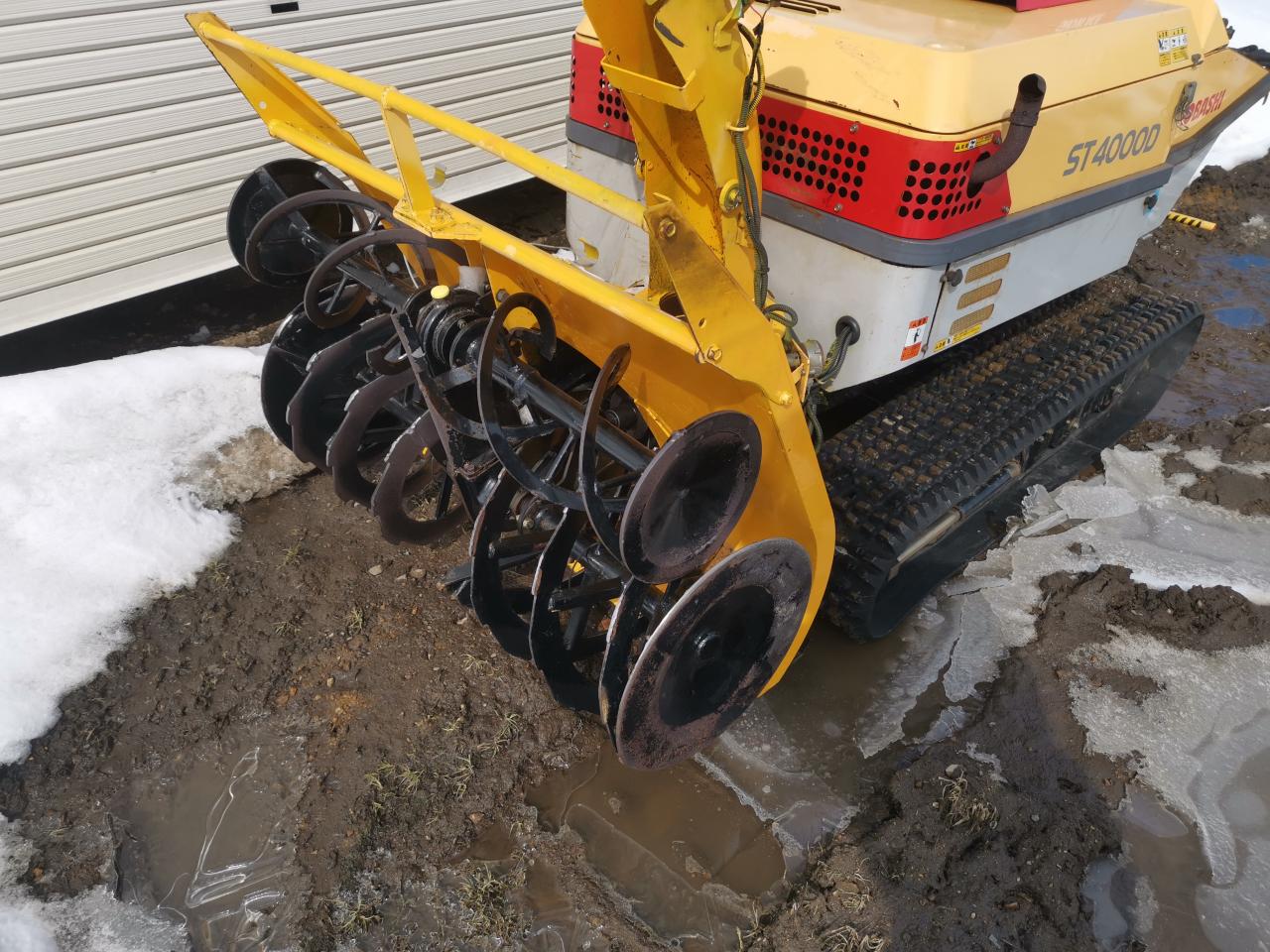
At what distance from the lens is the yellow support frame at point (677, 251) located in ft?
6.61

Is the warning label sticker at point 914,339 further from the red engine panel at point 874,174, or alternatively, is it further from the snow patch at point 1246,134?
the snow patch at point 1246,134

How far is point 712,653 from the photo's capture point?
2332mm

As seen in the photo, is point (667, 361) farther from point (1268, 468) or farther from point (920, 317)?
point (1268, 468)

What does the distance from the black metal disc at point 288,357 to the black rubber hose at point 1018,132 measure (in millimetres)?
2133

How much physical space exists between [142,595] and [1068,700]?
3.27 metres

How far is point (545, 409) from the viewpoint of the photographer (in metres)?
2.26

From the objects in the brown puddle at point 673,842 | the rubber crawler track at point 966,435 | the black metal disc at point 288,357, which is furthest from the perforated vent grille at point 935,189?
the black metal disc at point 288,357

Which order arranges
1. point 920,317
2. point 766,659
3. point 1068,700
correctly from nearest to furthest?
point 766,659, point 920,317, point 1068,700

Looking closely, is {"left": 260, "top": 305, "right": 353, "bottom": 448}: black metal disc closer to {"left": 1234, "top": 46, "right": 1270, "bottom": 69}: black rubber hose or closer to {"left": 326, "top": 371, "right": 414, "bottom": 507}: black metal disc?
{"left": 326, "top": 371, "right": 414, "bottom": 507}: black metal disc

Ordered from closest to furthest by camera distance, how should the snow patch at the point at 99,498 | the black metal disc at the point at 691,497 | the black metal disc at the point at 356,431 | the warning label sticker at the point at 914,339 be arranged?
the black metal disc at the point at 691,497, the black metal disc at the point at 356,431, the warning label sticker at the point at 914,339, the snow patch at the point at 99,498

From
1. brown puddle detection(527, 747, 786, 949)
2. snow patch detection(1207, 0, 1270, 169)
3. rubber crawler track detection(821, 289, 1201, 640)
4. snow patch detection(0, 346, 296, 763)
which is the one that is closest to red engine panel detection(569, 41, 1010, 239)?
rubber crawler track detection(821, 289, 1201, 640)

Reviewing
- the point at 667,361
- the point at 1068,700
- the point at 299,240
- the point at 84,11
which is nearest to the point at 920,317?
the point at 667,361

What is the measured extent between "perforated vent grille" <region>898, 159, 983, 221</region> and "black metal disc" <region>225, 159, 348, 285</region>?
1.84 meters

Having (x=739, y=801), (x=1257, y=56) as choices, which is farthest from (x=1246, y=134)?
(x=739, y=801)
